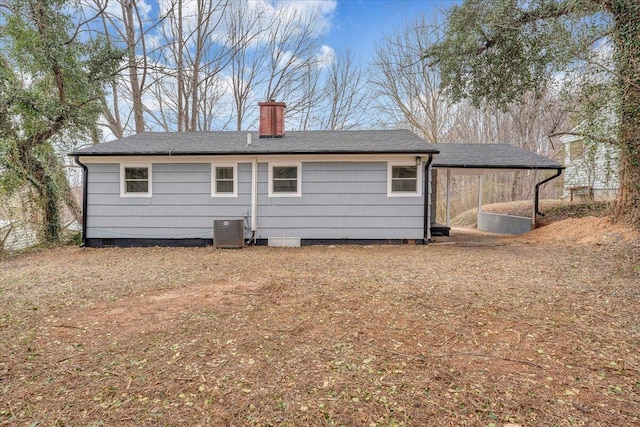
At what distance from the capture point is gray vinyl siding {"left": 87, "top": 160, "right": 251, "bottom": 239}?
7.84 m

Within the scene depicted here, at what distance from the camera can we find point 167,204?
310 inches

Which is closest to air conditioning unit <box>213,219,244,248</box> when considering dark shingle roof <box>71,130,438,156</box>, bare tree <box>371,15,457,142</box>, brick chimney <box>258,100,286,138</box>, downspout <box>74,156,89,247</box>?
dark shingle roof <box>71,130,438,156</box>

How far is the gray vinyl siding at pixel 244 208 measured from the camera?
7766 millimetres

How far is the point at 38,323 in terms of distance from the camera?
311 centimetres

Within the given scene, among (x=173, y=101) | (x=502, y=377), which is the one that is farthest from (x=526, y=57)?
(x=173, y=101)

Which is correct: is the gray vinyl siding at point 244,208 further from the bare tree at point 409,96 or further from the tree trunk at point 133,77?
the bare tree at point 409,96

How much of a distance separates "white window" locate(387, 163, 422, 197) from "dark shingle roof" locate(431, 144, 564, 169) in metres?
1.64

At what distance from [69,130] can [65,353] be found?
817 cm

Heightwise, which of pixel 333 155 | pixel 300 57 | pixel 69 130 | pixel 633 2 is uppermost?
pixel 300 57

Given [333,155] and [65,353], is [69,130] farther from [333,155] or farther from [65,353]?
[65,353]

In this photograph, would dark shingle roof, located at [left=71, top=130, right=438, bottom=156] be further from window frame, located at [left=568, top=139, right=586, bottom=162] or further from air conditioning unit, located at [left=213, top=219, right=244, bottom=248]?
window frame, located at [left=568, top=139, right=586, bottom=162]

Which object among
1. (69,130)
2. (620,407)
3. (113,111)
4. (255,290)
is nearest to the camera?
(620,407)

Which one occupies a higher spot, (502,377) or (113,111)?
(113,111)

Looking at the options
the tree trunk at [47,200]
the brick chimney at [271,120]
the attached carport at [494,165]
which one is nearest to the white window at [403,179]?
the attached carport at [494,165]
